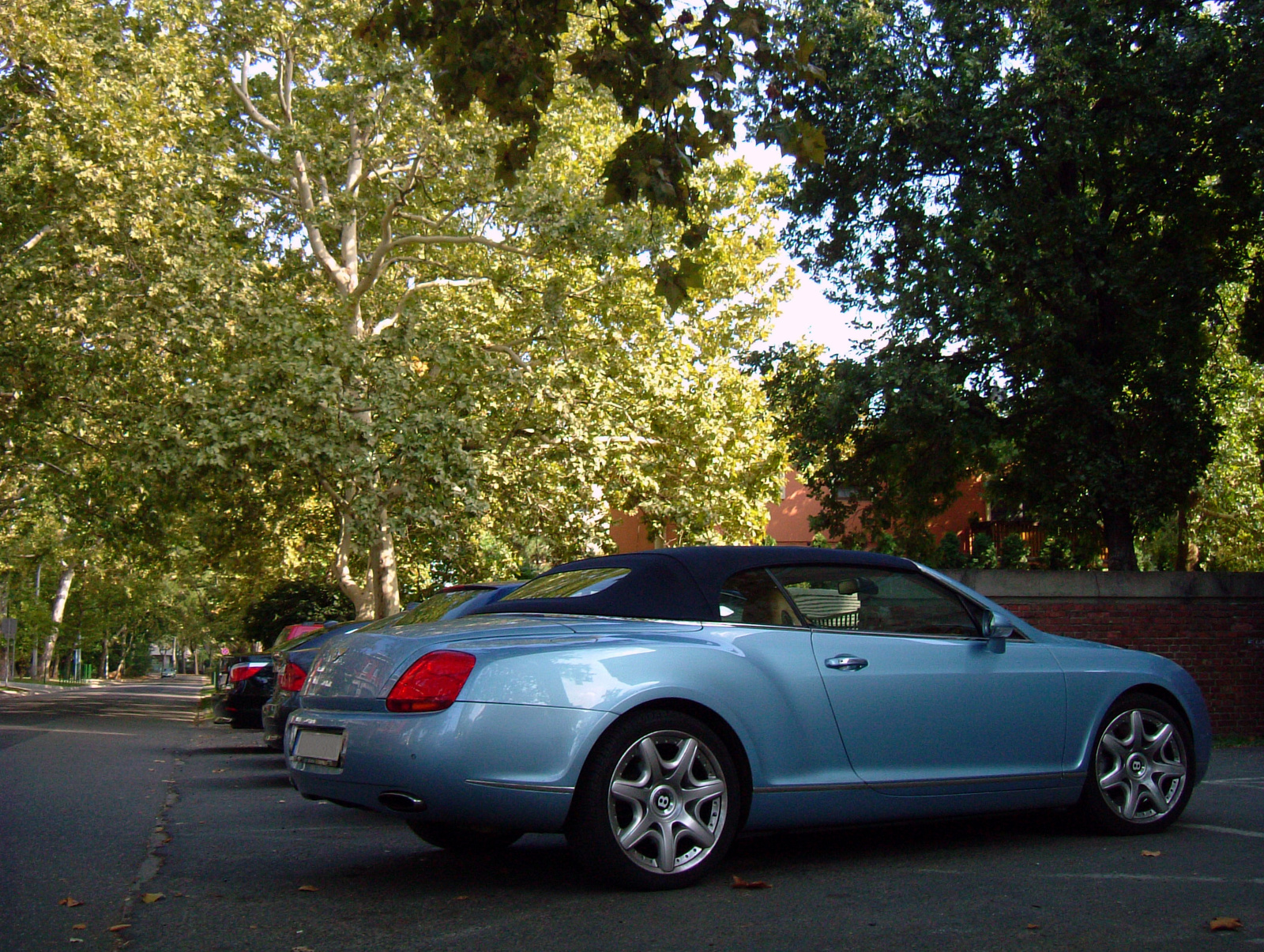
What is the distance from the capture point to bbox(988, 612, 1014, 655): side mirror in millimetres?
6066

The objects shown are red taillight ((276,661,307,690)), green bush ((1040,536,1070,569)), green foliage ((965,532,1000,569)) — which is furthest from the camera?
green foliage ((965,532,1000,569))

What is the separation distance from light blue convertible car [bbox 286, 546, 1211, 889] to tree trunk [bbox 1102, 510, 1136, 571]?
8902 mm

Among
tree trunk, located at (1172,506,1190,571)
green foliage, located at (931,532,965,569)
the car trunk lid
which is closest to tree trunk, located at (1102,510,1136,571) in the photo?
green foliage, located at (931,532,965,569)

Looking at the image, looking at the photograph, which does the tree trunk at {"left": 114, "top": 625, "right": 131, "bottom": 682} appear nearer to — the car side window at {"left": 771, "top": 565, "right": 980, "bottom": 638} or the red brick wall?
the red brick wall

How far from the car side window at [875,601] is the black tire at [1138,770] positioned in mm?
922

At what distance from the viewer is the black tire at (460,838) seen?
5984mm

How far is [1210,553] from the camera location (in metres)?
35.6

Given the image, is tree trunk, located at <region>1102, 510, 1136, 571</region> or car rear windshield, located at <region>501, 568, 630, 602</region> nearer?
car rear windshield, located at <region>501, 568, 630, 602</region>

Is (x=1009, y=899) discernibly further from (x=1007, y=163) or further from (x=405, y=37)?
(x=1007, y=163)

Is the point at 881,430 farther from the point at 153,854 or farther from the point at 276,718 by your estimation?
the point at 153,854

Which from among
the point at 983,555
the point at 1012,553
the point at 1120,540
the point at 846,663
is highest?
the point at 983,555

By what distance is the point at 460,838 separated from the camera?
6.02 meters

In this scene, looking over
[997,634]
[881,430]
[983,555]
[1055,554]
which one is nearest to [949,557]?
[983,555]

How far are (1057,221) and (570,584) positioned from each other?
10756 millimetres
